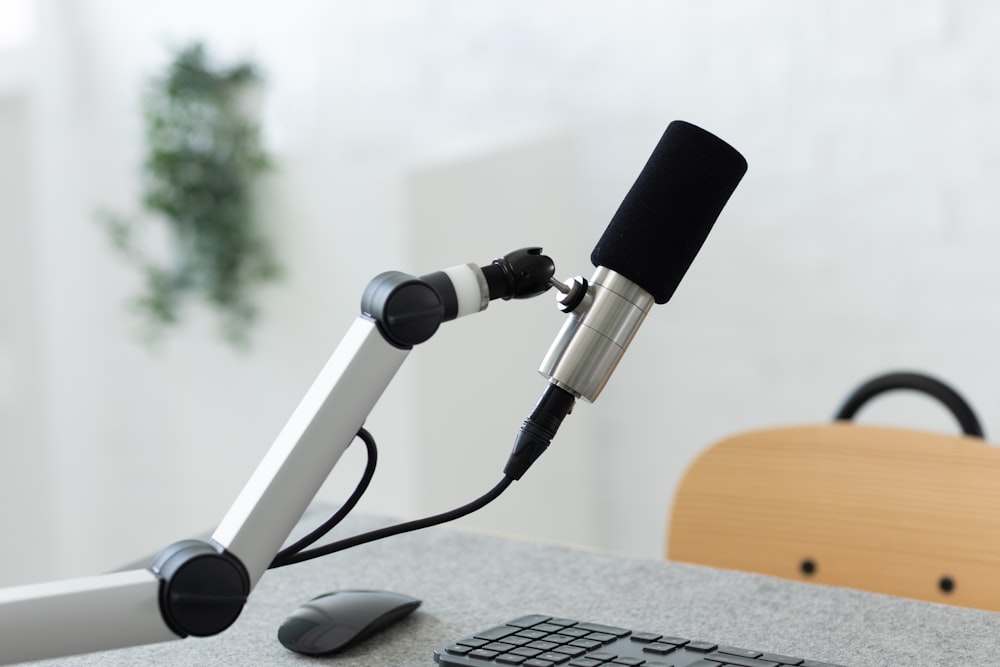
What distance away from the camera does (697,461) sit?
1.11m

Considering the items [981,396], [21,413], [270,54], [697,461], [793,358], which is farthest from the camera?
[21,413]

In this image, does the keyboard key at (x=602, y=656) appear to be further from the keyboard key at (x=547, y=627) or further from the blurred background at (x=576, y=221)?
the blurred background at (x=576, y=221)

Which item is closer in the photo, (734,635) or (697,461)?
(734,635)

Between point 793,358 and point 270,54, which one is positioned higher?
point 270,54

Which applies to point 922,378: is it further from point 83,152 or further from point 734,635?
point 83,152

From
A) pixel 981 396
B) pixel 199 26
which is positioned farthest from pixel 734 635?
pixel 199 26

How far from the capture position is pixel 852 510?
3.38 ft

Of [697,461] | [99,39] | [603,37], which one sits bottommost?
[697,461]

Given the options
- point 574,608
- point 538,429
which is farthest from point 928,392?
point 538,429

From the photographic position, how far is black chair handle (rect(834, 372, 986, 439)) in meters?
1.03

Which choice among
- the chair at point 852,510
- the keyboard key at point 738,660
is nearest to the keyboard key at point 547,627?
the keyboard key at point 738,660

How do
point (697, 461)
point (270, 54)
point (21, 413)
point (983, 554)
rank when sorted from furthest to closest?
point (21, 413) < point (270, 54) < point (697, 461) < point (983, 554)

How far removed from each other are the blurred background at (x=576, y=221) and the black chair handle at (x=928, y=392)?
84cm

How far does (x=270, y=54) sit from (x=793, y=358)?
48.6 inches
